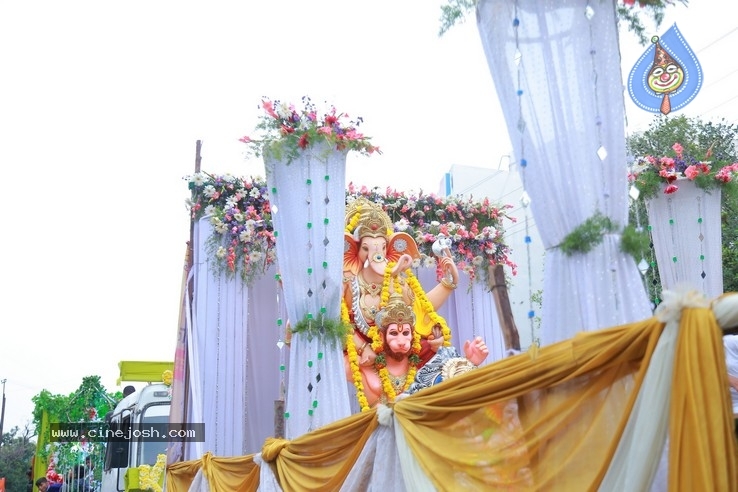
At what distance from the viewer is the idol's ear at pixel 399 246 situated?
868 cm

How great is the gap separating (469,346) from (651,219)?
7.78 ft

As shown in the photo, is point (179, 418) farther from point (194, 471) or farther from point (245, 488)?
point (245, 488)

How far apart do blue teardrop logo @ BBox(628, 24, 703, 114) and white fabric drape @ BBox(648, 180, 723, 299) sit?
0.91 meters

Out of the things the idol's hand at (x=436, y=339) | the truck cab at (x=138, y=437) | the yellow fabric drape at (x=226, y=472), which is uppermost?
the idol's hand at (x=436, y=339)

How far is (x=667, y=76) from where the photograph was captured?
7.93m

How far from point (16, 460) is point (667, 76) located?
4031 cm

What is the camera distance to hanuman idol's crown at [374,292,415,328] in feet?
26.3

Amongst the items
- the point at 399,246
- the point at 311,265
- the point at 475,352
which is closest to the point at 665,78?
the point at 399,246

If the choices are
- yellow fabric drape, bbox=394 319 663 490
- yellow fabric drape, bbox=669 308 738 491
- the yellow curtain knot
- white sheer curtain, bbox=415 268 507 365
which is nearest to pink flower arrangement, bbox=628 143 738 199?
white sheer curtain, bbox=415 268 507 365

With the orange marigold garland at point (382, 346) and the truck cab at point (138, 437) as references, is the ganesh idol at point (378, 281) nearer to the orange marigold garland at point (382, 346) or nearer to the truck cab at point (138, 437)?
the orange marigold garland at point (382, 346)

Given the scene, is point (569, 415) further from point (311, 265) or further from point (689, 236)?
point (689, 236)

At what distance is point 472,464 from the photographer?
3.33 m

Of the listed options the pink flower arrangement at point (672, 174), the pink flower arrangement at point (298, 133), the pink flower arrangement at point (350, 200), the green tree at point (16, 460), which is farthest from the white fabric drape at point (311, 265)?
the green tree at point (16, 460)

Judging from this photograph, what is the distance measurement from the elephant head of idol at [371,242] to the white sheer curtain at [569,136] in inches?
184
